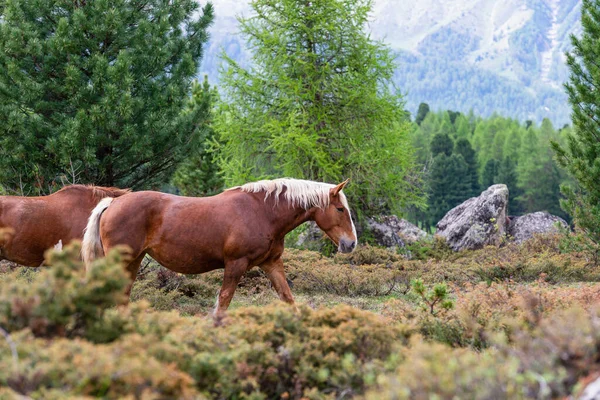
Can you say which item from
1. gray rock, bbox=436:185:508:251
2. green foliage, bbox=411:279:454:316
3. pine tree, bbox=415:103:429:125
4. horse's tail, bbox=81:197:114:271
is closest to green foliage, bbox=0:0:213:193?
horse's tail, bbox=81:197:114:271

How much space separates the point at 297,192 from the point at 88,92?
5653mm

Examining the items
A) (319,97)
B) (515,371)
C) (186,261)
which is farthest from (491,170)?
(515,371)

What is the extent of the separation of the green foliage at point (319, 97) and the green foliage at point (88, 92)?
3.96 m

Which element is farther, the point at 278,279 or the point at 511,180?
the point at 511,180

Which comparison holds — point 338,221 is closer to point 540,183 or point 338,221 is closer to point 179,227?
point 179,227

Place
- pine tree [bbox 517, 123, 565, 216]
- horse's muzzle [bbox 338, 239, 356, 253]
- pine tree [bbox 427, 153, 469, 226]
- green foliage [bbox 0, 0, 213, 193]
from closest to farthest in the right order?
horse's muzzle [bbox 338, 239, 356, 253], green foliage [bbox 0, 0, 213, 193], pine tree [bbox 427, 153, 469, 226], pine tree [bbox 517, 123, 565, 216]

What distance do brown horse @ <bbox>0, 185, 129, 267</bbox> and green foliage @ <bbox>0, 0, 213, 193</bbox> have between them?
8.56 feet

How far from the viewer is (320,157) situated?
14.8m

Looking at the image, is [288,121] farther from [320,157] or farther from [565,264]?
[565,264]

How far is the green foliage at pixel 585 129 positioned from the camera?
11047 mm

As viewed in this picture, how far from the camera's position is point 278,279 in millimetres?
6480

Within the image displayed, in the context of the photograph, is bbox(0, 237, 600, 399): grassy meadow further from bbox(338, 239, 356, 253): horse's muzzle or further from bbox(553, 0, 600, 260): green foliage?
bbox(553, 0, 600, 260): green foliage

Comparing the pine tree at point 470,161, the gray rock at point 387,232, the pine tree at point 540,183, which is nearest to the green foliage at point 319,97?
the gray rock at point 387,232

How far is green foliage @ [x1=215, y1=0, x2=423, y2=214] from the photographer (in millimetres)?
15477
